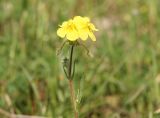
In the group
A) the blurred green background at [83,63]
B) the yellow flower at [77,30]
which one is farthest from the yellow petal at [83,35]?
the blurred green background at [83,63]

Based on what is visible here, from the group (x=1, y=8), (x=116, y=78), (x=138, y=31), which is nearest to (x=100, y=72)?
(x=116, y=78)

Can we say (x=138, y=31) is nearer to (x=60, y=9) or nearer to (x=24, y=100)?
(x=60, y=9)

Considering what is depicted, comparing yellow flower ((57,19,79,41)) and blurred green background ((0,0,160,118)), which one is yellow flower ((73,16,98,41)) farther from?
blurred green background ((0,0,160,118))

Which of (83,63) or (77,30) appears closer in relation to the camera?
(77,30)

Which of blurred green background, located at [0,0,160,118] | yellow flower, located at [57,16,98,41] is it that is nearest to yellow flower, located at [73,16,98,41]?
yellow flower, located at [57,16,98,41]

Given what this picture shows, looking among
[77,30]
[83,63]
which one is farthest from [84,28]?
[83,63]

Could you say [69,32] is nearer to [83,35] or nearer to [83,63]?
[83,35]

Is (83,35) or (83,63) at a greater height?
(83,35)
